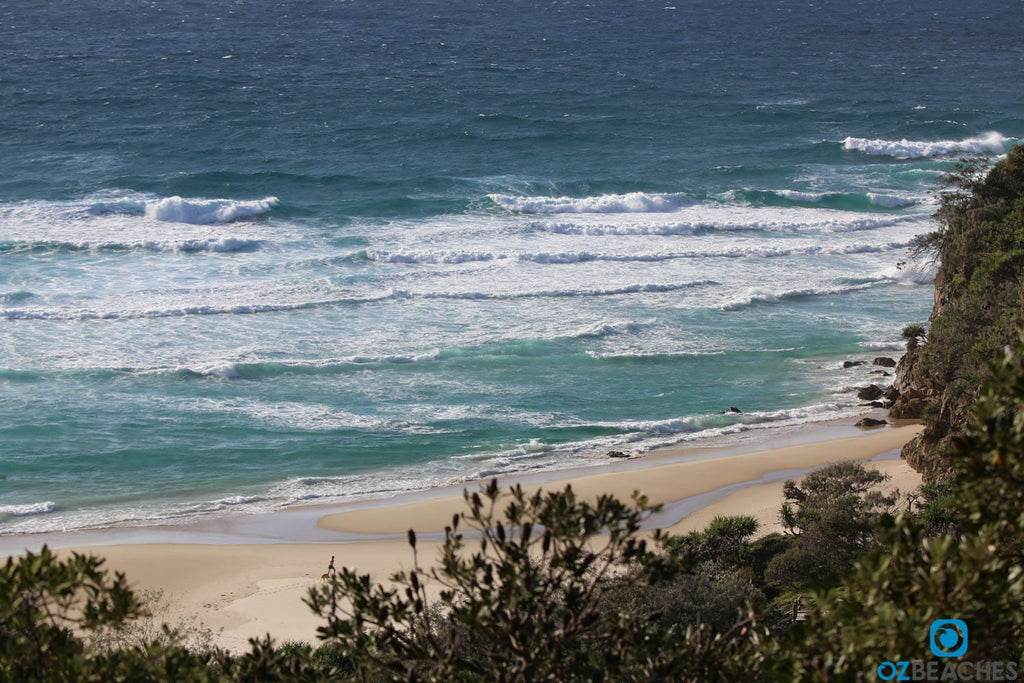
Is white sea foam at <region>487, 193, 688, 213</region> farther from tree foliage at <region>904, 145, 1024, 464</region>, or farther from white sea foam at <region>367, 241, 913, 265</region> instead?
tree foliage at <region>904, 145, 1024, 464</region>

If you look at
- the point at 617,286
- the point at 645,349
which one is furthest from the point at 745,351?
the point at 617,286

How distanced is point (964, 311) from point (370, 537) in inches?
468

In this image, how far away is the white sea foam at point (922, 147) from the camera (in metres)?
54.5

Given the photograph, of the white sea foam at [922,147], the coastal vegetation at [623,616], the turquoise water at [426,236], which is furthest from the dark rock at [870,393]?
the white sea foam at [922,147]

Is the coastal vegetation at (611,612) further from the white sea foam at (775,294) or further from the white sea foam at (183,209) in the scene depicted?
the white sea foam at (183,209)

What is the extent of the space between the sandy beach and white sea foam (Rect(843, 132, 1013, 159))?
3498cm

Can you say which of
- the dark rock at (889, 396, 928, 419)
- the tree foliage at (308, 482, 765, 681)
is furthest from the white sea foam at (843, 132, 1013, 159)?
the tree foliage at (308, 482, 765, 681)

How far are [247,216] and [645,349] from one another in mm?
20643

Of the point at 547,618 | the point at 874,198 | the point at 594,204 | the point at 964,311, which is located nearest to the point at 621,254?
the point at 594,204

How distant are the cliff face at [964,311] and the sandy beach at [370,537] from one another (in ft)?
3.10

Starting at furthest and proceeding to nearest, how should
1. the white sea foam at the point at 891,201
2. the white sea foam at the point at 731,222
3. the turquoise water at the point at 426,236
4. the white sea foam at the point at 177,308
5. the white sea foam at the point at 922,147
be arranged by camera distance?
the white sea foam at the point at 922,147, the white sea foam at the point at 891,201, the white sea foam at the point at 731,222, the white sea foam at the point at 177,308, the turquoise water at the point at 426,236

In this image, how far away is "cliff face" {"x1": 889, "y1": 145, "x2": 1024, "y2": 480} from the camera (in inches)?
727

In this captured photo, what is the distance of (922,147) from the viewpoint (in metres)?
55.4

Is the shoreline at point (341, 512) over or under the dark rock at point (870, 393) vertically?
under
